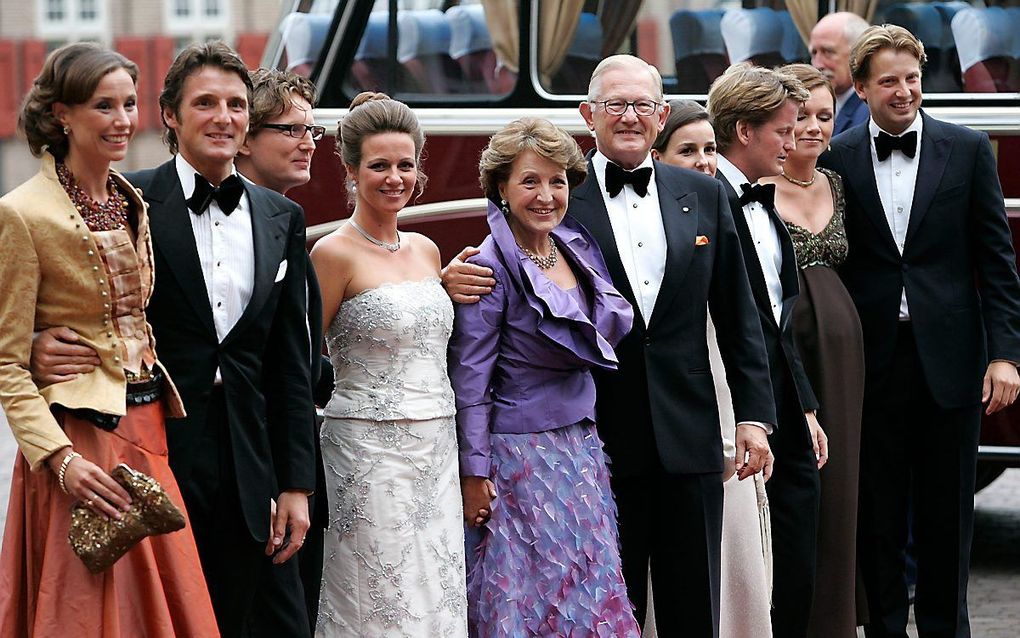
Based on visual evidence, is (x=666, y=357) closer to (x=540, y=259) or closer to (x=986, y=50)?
(x=540, y=259)

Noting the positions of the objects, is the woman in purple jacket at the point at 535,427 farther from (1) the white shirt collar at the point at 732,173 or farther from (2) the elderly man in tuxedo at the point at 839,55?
(2) the elderly man in tuxedo at the point at 839,55

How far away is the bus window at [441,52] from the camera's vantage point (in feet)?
27.5

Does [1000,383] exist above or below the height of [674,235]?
below

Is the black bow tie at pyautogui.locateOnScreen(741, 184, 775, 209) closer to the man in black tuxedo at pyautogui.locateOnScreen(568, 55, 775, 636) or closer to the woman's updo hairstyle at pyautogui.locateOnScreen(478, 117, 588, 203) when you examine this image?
the man in black tuxedo at pyautogui.locateOnScreen(568, 55, 775, 636)

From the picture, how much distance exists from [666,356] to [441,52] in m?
3.62

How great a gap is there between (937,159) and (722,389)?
1297 mm

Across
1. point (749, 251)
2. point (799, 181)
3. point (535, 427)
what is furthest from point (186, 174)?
point (799, 181)

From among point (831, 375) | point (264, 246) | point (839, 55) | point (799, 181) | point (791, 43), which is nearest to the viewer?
point (264, 246)

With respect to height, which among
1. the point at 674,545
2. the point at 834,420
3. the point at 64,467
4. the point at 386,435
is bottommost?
the point at 674,545

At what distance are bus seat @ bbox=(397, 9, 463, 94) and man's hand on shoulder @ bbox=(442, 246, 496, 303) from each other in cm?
350

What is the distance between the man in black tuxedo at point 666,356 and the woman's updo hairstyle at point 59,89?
174 cm

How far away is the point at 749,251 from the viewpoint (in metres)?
5.60

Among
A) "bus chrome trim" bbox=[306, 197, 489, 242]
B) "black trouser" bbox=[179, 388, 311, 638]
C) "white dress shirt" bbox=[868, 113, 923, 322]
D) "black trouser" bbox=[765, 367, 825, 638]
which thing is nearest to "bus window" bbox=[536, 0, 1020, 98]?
"bus chrome trim" bbox=[306, 197, 489, 242]

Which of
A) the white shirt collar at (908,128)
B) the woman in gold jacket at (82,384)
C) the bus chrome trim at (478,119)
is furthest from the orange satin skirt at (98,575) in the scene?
the bus chrome trim at (478,119)
